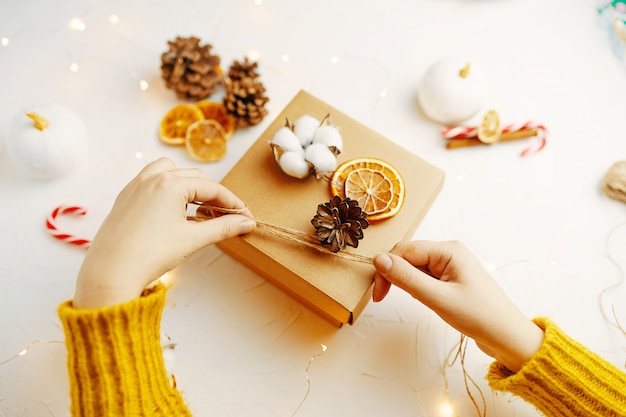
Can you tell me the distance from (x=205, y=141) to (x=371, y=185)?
17.4 inches

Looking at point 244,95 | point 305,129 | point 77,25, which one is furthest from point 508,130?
point 77,25

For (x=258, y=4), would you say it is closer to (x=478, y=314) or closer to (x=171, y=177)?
(x=171, y=177)

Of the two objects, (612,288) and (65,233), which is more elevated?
(612,288)

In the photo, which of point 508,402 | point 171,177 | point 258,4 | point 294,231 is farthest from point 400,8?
point 508,402

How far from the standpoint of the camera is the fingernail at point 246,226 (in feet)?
3.28

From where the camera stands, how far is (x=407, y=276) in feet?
3.09

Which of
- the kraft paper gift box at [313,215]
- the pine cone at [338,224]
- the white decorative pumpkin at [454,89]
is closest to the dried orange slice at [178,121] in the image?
the kraft paper gift box at [313,215]

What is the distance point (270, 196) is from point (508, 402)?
678 mm

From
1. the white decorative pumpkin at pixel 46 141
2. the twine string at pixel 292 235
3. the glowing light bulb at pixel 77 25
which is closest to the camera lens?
the twine string at pixel 292 235

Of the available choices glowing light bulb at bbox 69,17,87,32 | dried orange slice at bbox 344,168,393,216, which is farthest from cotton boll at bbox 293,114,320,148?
glowing light bulb at bbox 69,17,87,32

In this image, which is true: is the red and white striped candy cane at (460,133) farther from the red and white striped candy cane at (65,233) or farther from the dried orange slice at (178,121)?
the red and white striped candy cane at (65,233)

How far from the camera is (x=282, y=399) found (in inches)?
42.4

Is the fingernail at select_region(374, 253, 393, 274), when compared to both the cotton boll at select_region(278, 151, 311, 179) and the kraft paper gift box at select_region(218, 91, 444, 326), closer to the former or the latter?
the kraft paper gift box at select_region(218, 91, 444, 326)

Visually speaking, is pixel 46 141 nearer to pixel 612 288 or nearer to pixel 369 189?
pixel 369 189
